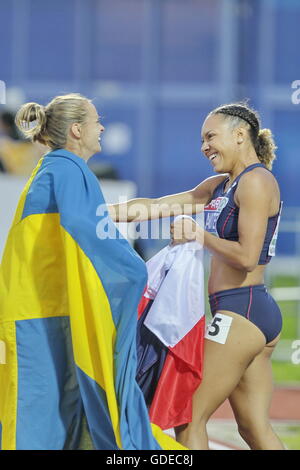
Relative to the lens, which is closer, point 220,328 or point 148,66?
point 220,328

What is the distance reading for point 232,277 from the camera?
3531 millimetres

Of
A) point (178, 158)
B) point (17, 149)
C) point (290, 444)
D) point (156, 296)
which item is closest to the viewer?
point (156, 296)

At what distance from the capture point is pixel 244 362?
350cm

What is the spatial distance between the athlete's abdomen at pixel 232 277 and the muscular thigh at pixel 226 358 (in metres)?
0.11

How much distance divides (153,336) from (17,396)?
572 millimetres

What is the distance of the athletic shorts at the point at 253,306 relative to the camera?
11.5 ft

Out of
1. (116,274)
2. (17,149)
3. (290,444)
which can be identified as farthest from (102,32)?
(116,274)

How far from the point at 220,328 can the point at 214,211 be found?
1.51 ft

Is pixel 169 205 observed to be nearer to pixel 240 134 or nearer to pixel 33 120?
pixel 240 134

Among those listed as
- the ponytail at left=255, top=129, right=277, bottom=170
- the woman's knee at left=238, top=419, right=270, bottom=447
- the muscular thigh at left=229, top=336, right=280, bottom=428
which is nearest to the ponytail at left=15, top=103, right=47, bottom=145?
the ponytail at left=255, top=129, right=277, bottom=170

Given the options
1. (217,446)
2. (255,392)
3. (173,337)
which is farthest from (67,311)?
(217,446)

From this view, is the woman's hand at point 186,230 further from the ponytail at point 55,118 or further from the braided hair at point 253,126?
the ponytail at point 55,118

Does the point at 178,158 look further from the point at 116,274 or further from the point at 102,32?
the point at 116,274
